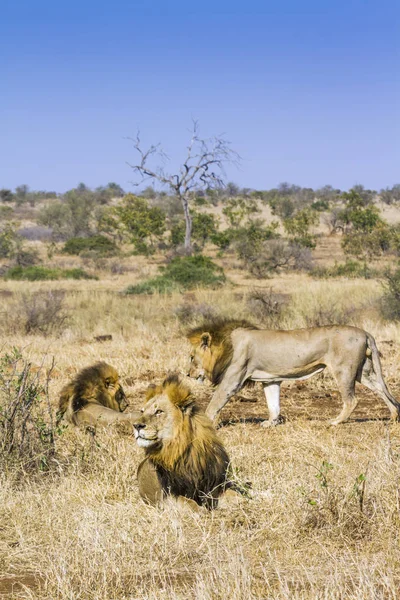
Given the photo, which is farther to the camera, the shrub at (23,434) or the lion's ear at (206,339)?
the lion's ear at (206,339)

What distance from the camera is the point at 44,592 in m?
4.06

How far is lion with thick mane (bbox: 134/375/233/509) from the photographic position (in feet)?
16.7

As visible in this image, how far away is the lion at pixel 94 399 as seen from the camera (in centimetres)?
752

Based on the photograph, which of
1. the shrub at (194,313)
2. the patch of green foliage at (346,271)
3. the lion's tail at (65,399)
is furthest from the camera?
the patch of green foliage at (346,271)

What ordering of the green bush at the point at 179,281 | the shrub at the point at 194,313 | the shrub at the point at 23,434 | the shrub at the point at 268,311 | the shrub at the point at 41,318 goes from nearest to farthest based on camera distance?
the shrub at the point at 23,434 → the shrub at the point at 268,311 → the shrub at the point at 41,318 → the shrub at the point at 194,313 → the green bush at the point at 179,281

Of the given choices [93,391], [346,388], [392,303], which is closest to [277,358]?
[346,388]

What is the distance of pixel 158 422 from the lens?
510cm

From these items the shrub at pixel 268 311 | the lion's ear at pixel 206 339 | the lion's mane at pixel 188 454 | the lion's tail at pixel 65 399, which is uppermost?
the lion's ear at pixel 206 339

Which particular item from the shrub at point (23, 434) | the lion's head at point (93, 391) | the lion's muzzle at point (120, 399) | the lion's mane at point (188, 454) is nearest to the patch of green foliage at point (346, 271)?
the lion's muzzle at point (120, 399)

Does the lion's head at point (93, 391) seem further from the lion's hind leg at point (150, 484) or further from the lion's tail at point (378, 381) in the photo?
the lion's tail at point (378, 381)

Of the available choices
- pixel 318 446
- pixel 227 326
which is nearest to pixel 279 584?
pixel 318 446

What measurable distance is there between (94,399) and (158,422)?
109 inches

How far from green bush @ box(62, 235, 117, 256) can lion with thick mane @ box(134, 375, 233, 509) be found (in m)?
38.5

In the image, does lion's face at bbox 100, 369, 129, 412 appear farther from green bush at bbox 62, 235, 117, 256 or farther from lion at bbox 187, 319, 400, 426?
green bush at bbox 62, 235, 117, 256
